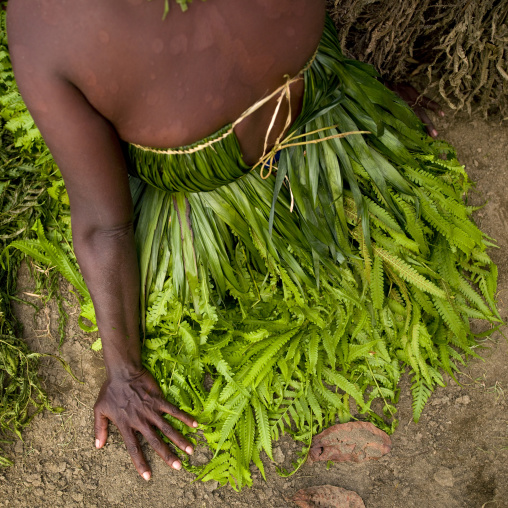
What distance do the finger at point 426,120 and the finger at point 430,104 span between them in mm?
43

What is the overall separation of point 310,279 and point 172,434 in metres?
0.79

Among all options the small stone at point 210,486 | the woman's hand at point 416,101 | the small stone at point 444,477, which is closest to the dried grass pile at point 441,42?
the woman's hand at point 416,101

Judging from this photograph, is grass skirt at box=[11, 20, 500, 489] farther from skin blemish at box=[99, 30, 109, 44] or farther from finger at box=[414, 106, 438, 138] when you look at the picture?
skin blemish at box=[99, 30, 109, 44]

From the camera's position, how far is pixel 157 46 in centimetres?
122

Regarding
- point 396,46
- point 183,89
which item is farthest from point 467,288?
point 183,89

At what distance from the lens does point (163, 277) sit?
195cm

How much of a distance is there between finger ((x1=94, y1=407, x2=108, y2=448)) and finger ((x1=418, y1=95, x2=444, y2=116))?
204 cm

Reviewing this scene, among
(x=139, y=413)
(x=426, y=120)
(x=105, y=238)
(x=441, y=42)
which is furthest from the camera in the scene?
(x=426, y=120)

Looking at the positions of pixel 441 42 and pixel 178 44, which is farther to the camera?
pixel 441 42

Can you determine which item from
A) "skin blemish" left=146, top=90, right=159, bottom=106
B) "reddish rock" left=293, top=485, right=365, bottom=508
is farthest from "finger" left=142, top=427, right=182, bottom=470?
"skin blemish" left=146, top=90, right=159, bottom=106

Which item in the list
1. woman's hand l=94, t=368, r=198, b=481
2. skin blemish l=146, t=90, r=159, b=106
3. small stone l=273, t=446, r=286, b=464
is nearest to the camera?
skin blemish l=146, t=90, r=159, b=106

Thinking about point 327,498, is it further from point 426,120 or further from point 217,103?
point 426,120

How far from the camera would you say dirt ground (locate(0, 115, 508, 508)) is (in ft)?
6.44

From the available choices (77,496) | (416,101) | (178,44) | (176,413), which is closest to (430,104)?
(416,101)
